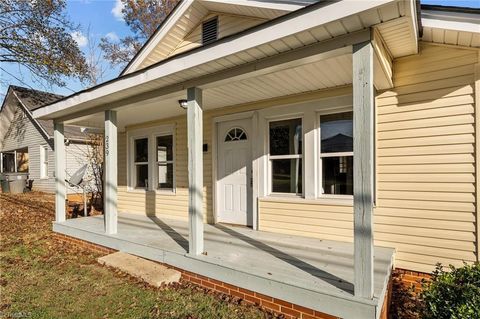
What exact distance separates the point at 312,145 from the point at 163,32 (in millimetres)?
3872

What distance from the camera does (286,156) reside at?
5.15 m

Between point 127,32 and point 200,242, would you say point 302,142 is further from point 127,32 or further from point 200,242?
point 127,32

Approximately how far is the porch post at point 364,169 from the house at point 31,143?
14306mm

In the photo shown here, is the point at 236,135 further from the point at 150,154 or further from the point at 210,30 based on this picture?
the point at 150,154

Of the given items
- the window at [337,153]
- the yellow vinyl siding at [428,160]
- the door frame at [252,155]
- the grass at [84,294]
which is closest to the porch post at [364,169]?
the grass at [84,294]

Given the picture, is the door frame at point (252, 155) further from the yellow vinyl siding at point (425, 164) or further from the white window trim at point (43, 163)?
the white window trim at point (43, 163)

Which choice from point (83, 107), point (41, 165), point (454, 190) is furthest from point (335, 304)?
point (41, 165)

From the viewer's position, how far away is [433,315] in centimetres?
269

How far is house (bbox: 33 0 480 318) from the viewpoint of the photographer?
2676 mm

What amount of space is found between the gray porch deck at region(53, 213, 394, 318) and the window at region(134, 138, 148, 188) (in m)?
2.30

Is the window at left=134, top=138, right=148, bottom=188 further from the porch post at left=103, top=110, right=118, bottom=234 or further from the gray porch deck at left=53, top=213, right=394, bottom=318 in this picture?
the porch post at left=103, top=110, right=118, bottom=234

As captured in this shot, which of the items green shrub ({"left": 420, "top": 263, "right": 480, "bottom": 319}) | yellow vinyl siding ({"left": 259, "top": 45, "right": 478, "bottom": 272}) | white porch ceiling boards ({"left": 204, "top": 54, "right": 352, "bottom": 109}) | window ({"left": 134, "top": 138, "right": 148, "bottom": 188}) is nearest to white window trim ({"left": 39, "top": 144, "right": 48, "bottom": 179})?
window ({"left": 134, "top": 138, "right": 148, "bottom": 188})

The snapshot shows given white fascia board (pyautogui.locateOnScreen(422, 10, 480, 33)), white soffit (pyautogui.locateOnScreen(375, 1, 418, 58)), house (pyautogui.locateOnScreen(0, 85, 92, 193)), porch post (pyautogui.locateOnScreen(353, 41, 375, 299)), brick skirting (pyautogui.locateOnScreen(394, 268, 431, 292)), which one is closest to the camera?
white soffit (pyautogui.locateOnScreen(375, 1, 418, 58))

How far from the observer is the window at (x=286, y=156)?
502cm
